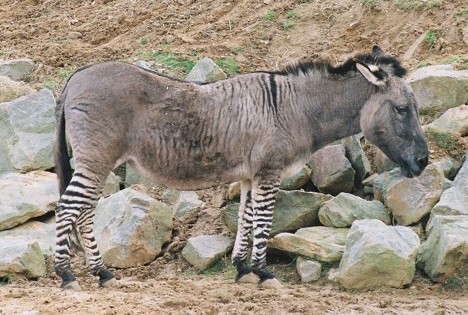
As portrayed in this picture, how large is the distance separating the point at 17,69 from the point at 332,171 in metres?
7.05

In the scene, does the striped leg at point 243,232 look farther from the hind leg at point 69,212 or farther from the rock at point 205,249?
the hind leg at point 69,212

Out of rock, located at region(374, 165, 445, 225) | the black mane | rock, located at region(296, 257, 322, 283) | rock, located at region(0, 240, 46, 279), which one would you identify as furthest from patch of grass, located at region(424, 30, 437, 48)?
rock, located at region(0, 240, 46, 279)

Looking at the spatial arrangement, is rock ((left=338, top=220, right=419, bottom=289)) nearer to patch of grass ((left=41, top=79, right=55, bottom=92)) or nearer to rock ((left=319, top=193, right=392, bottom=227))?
rock ((left=319, top=193, right=392, bottom=227))

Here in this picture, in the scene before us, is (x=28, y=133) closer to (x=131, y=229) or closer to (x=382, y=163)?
(x=131, y=229)

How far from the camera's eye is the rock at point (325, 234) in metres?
10.5

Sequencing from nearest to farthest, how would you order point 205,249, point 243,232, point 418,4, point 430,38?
point 243,232 < point 205,249 < point 430,38 < point 418,4

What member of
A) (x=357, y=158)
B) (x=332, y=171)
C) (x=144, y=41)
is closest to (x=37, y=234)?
(x=332, y=171)

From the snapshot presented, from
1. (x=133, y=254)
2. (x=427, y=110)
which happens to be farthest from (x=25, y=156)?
(x=427, y=110)

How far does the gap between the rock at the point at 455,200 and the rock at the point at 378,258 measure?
786mm

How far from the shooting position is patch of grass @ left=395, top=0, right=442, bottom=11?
14.8 meters

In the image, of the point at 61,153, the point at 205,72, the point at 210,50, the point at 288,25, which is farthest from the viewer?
the point at 288,25

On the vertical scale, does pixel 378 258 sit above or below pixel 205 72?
below

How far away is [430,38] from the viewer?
14.3 metres

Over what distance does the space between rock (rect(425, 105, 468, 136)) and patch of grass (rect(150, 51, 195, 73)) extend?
4.82m
